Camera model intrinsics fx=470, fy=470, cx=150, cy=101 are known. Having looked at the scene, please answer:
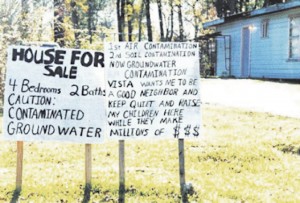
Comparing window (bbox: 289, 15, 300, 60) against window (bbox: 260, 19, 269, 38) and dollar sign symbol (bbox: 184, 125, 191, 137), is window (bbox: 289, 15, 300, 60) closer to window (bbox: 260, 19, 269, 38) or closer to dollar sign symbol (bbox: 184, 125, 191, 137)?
window (bbox: 260, 19, 269, 38)

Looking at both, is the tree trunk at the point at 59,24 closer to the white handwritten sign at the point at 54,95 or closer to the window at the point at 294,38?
the window at the point at 294,38

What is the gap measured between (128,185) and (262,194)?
1498 mm

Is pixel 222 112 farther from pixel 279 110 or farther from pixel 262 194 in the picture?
pixel 262 194

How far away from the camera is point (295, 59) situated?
20312 millimetres

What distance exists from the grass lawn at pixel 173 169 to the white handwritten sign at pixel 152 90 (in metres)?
0.66

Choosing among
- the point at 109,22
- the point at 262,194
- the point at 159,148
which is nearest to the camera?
the point at 262,194

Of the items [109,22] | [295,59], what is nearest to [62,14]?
[295,59]

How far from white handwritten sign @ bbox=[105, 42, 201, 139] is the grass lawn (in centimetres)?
66

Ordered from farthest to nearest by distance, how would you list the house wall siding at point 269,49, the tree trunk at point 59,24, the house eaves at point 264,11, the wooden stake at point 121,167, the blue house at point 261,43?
the house wall siding at point 269,49 → the blue house at point 261,43 → the house eaves at point 264,11 → the tree trunk at point 59,24 → the wooden stake at point 121,167

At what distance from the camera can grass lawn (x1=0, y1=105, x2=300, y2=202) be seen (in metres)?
5.11

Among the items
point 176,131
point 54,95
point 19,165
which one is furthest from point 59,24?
point 176,131

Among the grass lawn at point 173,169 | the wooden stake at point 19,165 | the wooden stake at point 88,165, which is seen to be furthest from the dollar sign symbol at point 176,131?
the wooden stake at point 19,165

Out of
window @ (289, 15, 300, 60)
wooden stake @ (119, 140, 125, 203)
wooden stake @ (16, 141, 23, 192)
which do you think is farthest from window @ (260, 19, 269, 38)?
wooden stake @ (16, 141, 23, 192)

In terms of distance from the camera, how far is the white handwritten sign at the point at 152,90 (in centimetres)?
516
